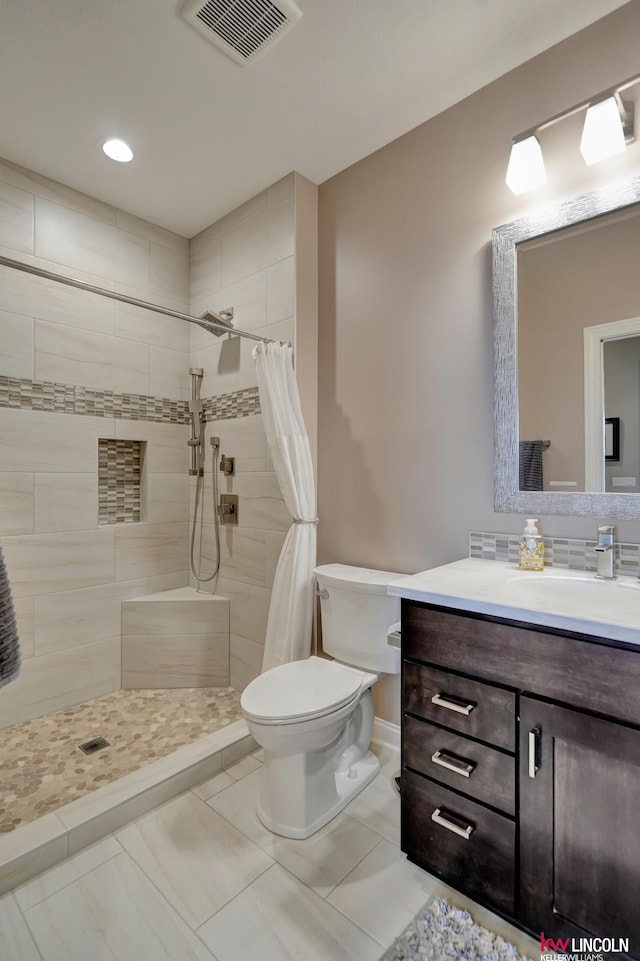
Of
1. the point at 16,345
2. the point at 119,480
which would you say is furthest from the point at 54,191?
the point at 119,480

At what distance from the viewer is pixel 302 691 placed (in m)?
1.61

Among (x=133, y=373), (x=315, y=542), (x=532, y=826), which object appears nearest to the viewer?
(x=532, y=826)

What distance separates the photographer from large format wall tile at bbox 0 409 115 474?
7.12ft

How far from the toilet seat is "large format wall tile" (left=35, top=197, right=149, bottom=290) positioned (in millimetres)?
2228

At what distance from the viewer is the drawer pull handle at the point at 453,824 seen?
1234 mm

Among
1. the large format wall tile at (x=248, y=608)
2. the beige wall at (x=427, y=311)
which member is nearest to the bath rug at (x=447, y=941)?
the beige wall at (x=427, y=311)

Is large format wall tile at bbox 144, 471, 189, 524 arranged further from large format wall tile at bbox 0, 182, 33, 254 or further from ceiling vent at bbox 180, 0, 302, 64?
ceiling vent at bbox 180, 0, 302, 64

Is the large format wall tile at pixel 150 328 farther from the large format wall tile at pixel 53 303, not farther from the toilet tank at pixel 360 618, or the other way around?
the toilet tank at pixel 360 618

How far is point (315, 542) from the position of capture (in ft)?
6.99

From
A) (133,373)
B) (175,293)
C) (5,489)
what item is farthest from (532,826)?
(175,293)

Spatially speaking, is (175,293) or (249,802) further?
(175,293)

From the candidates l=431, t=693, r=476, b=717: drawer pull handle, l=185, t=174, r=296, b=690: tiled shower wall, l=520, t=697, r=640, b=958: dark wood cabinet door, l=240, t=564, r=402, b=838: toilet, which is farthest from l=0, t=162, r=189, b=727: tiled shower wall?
l=520, t=697, r=640, b=958: dark wood cabinet door

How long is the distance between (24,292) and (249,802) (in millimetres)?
2418

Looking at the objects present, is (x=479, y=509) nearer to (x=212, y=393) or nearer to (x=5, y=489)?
(x=212, y=393)
